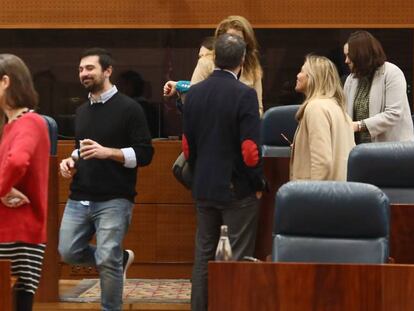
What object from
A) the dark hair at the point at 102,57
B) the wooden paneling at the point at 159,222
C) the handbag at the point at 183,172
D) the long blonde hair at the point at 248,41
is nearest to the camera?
the dark hair at the point at 102,57

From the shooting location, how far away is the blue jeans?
5301 millimetres

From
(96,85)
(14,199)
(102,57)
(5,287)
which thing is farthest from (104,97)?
(5,287)

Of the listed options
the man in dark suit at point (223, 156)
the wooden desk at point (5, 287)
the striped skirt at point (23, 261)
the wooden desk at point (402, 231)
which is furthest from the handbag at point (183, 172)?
the wooden desk at point (5, 287)

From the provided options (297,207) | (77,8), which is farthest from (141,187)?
(297,207)

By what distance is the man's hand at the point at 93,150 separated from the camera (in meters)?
5.20

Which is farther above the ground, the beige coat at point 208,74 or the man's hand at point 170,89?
the beige coat at point 208,74

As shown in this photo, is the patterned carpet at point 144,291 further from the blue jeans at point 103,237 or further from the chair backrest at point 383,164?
the chair backrest at point 383,164

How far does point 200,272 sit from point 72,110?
260 centimetres

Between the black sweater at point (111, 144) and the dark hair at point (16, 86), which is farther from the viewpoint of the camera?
the black sweater at point (111, 144)

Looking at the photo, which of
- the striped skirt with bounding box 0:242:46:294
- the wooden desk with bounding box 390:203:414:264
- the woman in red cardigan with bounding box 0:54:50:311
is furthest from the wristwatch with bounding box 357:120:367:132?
the striped skirt with bounding box 0:242:46:294

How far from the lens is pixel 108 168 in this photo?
534cm

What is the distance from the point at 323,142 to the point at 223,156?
534 millimetres

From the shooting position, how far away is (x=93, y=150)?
520 cm

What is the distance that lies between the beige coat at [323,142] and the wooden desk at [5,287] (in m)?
1.97
